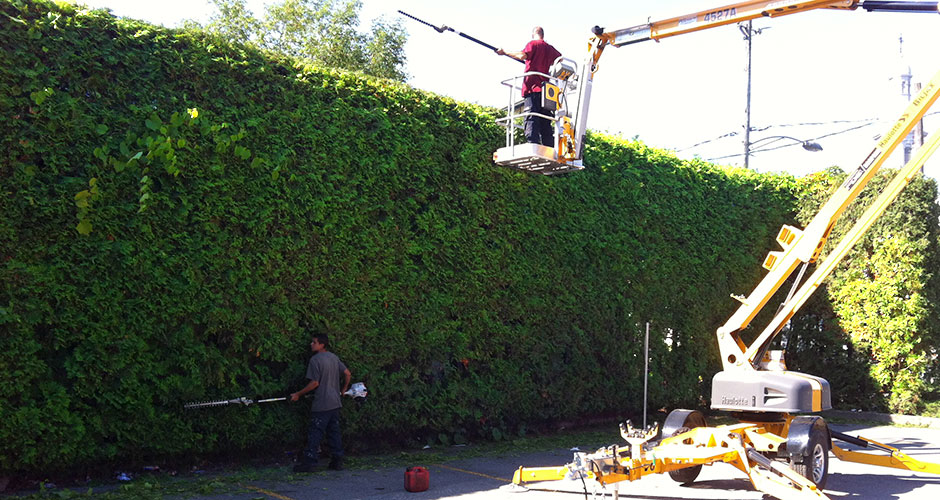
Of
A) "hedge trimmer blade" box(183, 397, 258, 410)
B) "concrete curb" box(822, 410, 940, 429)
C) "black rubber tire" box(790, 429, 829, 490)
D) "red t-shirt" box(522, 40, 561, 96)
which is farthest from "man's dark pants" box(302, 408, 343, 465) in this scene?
"concrete curb" box(822, 410, 940, 429)

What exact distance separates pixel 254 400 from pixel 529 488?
3202mm

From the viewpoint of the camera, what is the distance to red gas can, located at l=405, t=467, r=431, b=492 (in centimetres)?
822

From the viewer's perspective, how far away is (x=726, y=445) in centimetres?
807

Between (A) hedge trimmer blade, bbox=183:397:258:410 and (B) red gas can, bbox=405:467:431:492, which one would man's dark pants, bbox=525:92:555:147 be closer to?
(B) red gas can, bbox=405:467:431:492

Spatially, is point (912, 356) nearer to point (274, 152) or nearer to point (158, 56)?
point (274, 152)

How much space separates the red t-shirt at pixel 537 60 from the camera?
31.9ft

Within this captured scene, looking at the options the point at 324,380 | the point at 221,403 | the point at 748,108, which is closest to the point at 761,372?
the point at 324,380

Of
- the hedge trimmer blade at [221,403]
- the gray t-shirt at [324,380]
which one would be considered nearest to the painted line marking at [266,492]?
the hedge trimmer blade at [221,403]

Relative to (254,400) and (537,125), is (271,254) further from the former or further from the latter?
(537,125)

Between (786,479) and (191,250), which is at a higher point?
(191,250)

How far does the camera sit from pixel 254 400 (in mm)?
9117

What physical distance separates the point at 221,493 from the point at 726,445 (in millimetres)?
4997

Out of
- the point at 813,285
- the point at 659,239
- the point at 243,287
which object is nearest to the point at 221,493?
the point at 243,287

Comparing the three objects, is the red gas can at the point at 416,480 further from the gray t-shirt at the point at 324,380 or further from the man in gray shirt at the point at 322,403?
the gray t-shirt at the point at 324,380
